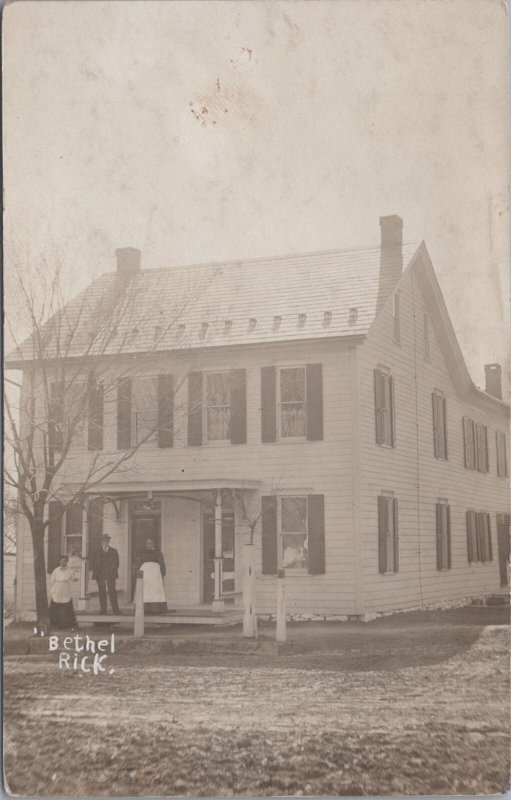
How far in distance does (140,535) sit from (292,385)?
1.49m

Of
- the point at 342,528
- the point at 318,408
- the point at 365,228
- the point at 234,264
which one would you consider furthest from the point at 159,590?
the point at 365,228

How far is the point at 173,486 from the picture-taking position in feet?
18.5

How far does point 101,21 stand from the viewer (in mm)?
5391

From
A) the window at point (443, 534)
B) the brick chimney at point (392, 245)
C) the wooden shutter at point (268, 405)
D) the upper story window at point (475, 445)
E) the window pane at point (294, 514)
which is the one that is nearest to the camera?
the window pane at point (294, 514)

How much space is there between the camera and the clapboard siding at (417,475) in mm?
5438

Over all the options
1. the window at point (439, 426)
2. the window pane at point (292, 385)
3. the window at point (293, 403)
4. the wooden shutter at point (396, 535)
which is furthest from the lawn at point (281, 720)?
the window pane at point (292, 385)

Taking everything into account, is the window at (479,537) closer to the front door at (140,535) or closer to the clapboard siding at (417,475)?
the clapboard siding at (417,475)

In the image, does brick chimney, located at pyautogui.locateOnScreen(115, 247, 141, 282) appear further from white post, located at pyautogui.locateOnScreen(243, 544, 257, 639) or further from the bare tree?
white post, located at pyautogui.locateOnScreen(243, 544, 257, 639)

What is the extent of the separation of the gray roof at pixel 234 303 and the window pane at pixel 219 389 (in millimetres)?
247

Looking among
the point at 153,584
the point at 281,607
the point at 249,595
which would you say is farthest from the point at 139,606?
the point at 281,607

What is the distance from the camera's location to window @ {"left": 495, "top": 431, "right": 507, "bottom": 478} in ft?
17.3

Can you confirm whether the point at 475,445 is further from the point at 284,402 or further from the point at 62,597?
the point at 62,597

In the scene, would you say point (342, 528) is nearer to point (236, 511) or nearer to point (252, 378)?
point (236, 511)

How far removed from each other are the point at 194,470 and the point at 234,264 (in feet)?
4.60
